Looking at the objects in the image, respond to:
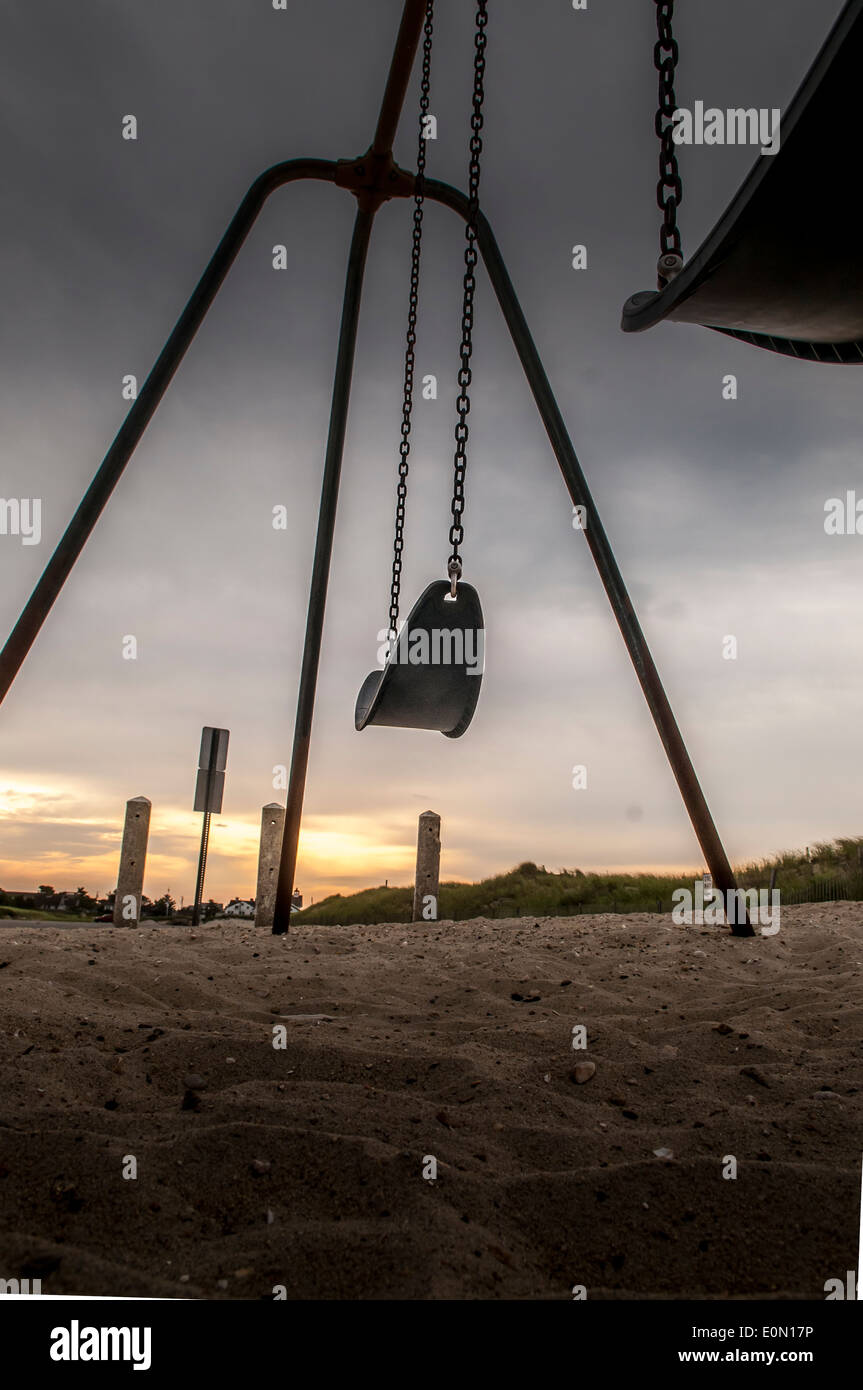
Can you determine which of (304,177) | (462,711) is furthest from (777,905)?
(304,177)

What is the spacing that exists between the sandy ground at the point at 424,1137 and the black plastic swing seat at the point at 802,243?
1.47m

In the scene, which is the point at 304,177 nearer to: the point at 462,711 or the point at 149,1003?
the point at 462,711

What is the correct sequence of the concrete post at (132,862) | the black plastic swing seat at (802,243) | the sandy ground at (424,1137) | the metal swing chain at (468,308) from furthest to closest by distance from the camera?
the concrete post at (132,862), the metal swing chain at (468,308), the sandy ground at (424,1137), the black plastic swing seat at (802,243)

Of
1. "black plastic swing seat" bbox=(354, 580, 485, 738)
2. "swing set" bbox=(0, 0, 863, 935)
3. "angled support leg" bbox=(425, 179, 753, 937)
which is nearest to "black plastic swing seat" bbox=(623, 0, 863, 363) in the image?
"swing set" bbox=(0, 0, 863, 935)

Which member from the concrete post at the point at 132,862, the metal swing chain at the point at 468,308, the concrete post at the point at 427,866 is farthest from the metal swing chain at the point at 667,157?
the concrete post at the point at 132,862

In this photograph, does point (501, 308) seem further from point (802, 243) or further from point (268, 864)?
point (268, 864)

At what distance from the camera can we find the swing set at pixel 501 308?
110 cm

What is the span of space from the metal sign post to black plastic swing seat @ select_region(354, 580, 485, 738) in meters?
4.89

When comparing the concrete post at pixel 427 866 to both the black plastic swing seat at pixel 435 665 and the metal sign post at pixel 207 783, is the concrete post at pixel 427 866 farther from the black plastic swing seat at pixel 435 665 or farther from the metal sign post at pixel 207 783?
the black plastic swing seat at pixel 435 665

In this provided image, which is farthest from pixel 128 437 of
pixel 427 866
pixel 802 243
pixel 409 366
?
pixel 427 866

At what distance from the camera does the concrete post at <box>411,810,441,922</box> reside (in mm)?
7701

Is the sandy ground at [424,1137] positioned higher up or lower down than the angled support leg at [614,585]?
lower down
